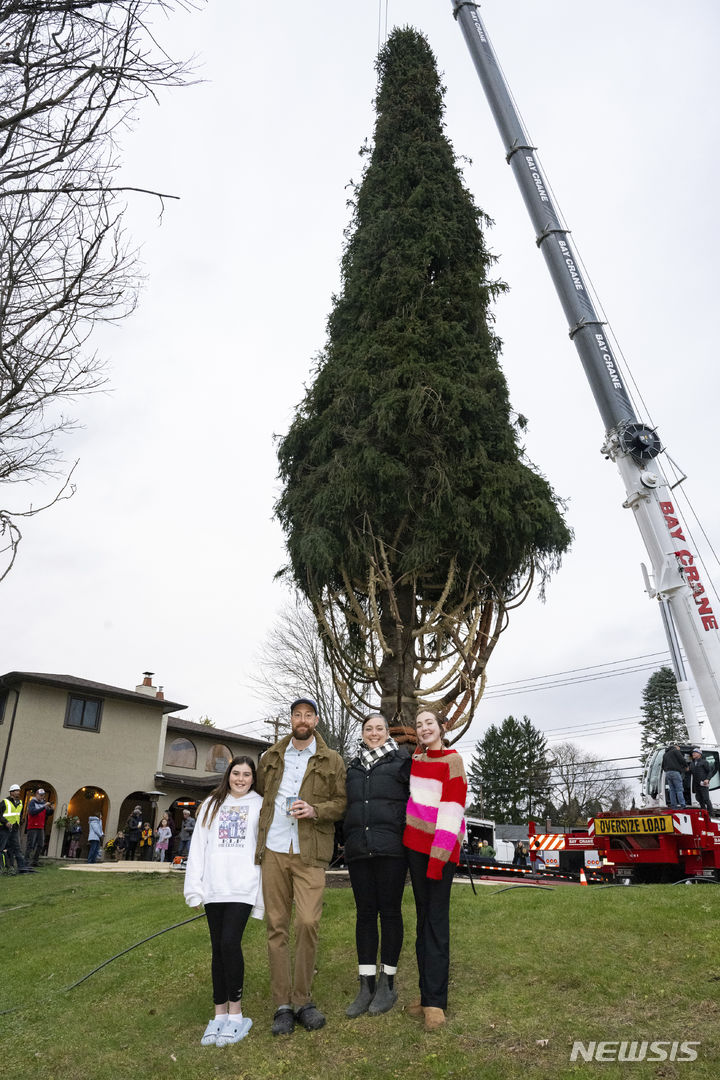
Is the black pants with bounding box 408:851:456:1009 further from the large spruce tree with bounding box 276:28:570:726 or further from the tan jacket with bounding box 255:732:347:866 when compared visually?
the large spruce tree with bounding box 276:28:570:726

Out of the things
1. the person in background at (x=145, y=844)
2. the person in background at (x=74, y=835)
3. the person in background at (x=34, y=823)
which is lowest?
the person in background at (x=34, y=823)

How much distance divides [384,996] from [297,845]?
3.59 ft

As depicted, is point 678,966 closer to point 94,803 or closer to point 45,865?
point 45,865

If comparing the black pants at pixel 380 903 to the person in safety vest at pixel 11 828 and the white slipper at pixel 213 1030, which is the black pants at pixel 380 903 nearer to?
the white slipper at pixel 213 1030

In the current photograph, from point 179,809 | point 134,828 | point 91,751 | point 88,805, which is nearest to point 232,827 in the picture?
point 134,828

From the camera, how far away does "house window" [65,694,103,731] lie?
89.7ft

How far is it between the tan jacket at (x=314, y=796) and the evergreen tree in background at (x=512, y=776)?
189 feet

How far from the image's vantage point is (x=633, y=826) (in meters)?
11.8

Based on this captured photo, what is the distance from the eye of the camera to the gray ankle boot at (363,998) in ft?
16.1

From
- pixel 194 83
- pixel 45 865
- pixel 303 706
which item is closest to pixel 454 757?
pixel 303 706

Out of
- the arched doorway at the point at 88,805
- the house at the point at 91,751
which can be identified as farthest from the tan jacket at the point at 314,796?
the arched doorway at the point at 88,805

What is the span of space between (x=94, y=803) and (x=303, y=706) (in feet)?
84.5

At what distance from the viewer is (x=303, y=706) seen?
551cm

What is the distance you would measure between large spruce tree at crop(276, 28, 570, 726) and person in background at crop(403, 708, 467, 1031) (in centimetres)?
533
